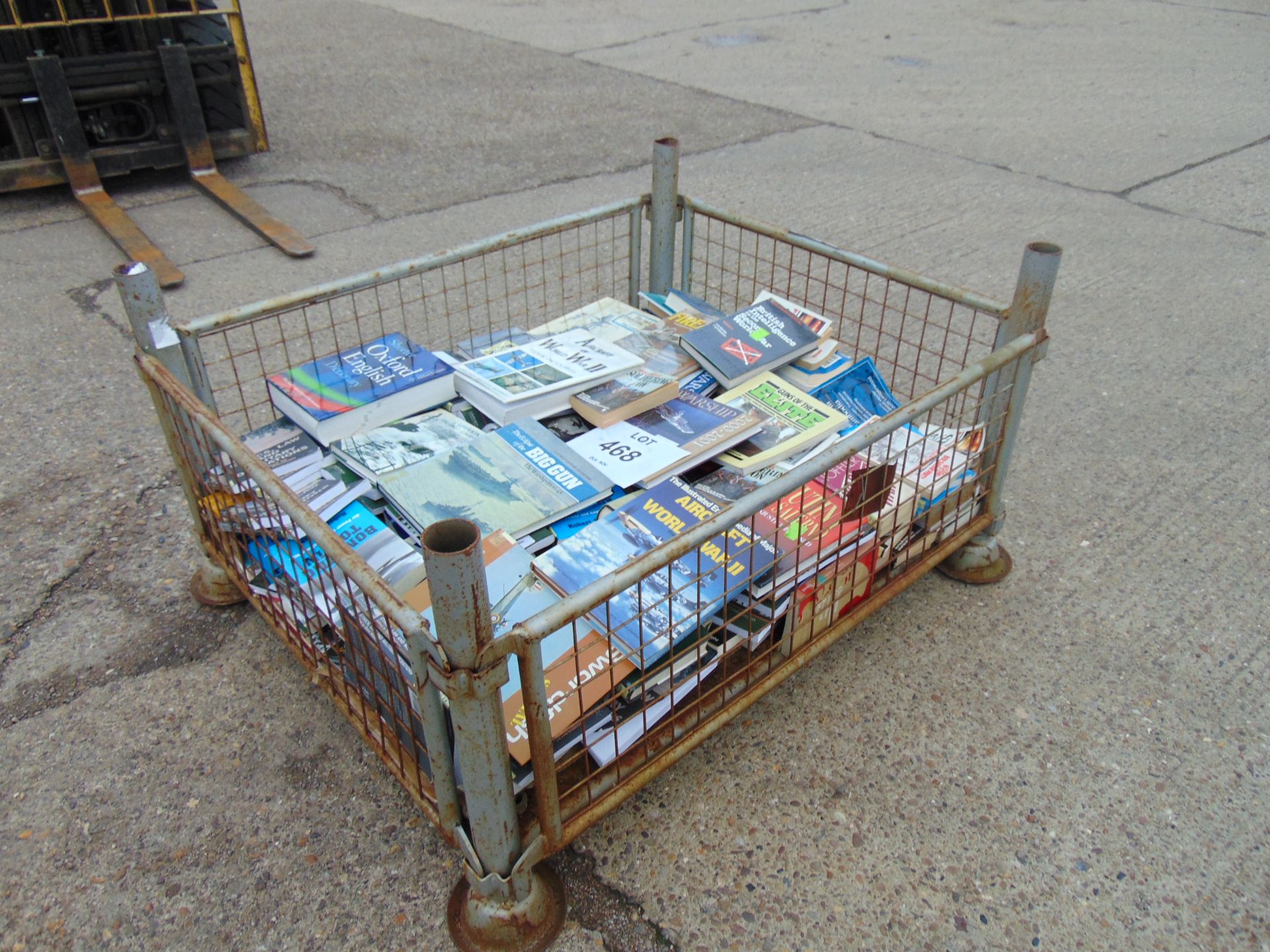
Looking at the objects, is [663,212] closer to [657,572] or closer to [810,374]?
[810,374]

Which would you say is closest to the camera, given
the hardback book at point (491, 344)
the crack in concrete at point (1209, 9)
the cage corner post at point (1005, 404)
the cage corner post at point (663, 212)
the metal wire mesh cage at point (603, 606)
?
the metal wire mesh cage at point (603, 606)

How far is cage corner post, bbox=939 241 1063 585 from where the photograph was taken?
2152 mm

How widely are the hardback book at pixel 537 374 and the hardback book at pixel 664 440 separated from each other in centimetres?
15

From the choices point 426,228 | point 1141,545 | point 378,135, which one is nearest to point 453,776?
point 1141,545

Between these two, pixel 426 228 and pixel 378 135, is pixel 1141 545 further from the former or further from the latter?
pixel 378 135

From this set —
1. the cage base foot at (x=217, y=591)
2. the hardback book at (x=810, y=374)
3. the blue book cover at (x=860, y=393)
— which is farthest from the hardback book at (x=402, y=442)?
the blue book cover at (x=860, y=393)

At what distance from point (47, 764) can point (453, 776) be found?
111 centimetres

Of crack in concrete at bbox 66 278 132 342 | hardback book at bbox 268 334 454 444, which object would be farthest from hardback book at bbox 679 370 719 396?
crack in concrete at bbox 66 278 132 342

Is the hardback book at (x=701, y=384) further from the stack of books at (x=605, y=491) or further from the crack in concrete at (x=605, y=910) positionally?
the crack in concrete at (x=605, y=910)

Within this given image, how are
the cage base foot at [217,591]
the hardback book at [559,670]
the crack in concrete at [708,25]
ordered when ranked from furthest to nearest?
the crack in concrete at [708,25] < the cage base foot at [217,591] < the hardback book at [559,670]

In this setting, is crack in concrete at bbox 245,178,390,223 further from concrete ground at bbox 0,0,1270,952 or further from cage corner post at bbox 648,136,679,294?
cage corner post at bbox 648,136,679,294

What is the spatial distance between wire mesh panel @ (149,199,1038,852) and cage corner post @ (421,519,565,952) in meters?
0.05

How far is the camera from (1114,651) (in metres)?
2.43

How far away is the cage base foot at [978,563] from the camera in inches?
103
